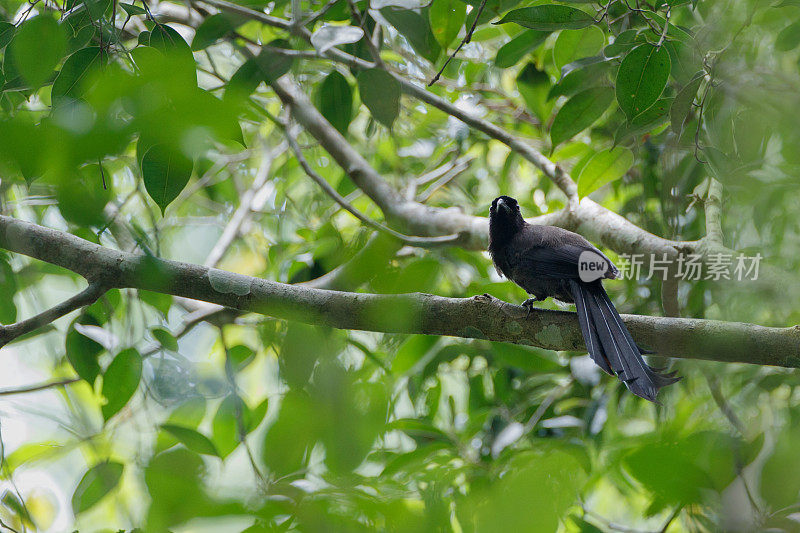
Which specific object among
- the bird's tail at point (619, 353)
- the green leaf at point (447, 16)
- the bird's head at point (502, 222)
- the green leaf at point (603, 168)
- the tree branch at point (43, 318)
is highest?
the green leaf at point (447, 16)

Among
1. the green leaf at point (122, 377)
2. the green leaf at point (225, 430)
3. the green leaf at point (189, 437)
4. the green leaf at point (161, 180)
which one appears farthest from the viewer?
the green leaf at point (122, 377)

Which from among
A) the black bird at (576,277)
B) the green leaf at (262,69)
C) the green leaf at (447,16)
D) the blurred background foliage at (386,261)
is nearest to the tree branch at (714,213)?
the blurred background foliage at (386,261)

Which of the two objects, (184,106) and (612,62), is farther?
(612,62)

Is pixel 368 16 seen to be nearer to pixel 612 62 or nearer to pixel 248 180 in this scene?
pixel 612 62

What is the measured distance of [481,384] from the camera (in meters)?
2.58

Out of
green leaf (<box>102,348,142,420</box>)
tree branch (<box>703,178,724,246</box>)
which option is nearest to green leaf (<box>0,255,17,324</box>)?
green leaf (<box>102,348,142,420</box>)

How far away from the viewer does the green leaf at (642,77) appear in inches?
62.0

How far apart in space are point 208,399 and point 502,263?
1.92 metres

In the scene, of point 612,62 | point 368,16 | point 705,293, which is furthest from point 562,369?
point 368,16

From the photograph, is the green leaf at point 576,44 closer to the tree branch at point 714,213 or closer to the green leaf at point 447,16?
the green leaf at point 447,16

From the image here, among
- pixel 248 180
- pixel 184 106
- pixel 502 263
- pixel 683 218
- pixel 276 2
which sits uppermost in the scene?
pixel 276 2

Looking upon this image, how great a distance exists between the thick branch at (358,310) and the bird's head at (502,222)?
2.32 feet

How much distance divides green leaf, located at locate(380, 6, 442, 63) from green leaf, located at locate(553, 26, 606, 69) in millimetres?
406

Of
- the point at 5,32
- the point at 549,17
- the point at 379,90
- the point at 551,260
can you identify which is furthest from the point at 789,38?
the point at 5,32
